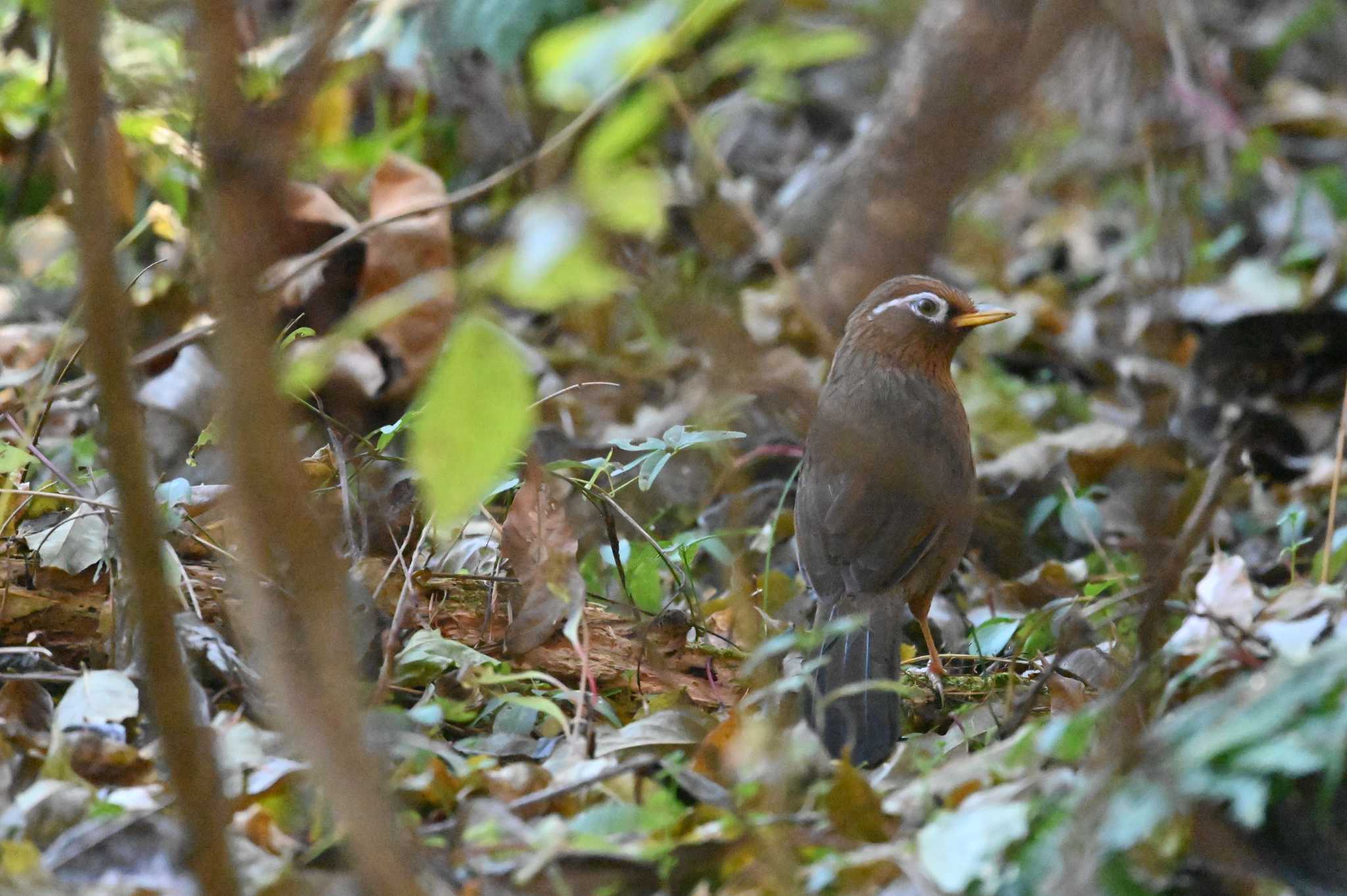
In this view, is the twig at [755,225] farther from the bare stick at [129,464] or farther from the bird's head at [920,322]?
the bare stick at [129,464]

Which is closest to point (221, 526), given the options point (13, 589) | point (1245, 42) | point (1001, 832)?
point (13, 589)

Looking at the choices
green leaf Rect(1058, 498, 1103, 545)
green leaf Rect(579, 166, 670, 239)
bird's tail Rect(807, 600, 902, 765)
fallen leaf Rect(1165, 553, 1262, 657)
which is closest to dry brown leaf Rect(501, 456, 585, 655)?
bird's tail Rect(807, 600, 902, 765)

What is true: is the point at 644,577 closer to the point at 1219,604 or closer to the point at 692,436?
the point at 692,436

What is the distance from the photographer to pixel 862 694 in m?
3.33

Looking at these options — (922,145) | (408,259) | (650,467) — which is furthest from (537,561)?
(922,145)

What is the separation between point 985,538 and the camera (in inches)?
213

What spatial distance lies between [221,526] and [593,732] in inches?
48.8

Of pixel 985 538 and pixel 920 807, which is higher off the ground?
pixel 920 807

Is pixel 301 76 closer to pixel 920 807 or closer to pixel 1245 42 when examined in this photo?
pixel 920 807

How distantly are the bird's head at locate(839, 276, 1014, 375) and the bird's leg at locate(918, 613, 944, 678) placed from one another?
36.7 inches

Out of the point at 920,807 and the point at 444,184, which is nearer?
the point at 920,807

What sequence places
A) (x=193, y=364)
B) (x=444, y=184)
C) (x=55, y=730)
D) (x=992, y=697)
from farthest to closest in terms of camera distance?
(x=444, y=184), (x=193, y=364), (x=992, y=697), (x=55, y=730)

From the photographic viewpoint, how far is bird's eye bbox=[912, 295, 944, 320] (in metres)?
4.98

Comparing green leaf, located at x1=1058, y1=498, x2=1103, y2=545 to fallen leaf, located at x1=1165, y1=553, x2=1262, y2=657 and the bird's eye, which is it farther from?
fallen leaf, located at x1=1165, y1=553, x2=1262, y2=657
